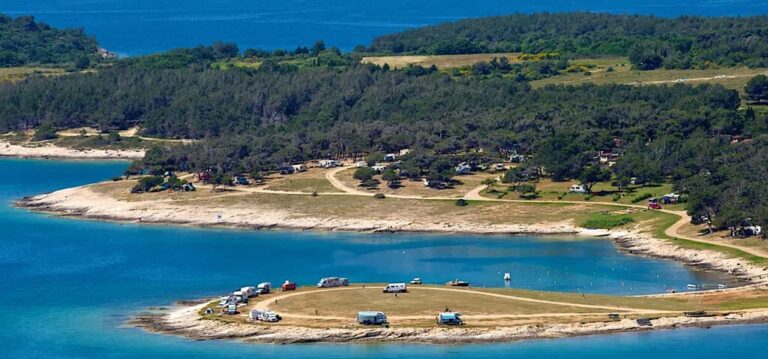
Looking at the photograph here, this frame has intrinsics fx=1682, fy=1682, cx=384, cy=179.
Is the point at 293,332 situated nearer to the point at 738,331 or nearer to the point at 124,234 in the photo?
the point at 738,331

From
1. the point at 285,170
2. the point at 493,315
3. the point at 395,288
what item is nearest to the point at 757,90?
the point at 285,170

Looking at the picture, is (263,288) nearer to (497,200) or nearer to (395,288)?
(395,288)

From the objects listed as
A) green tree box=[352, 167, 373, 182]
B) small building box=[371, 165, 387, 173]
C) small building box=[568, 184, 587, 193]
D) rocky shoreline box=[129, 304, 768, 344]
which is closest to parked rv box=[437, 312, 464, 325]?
rocky shoreline box=[129, 304, 768, 344]

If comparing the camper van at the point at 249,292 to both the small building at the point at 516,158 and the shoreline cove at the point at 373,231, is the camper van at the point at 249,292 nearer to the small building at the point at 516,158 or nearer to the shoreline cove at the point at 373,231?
the shoreline cove at the point at 373,231

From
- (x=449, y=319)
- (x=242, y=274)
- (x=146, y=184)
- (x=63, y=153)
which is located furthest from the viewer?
(x=63, y=153)

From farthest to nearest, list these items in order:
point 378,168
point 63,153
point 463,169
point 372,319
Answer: point 63,153 < point 378,168 < point 463,169 < point 372,319

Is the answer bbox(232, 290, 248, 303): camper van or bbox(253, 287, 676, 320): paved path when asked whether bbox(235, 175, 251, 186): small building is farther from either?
bbox(232, 290, 248, 303): camper van
